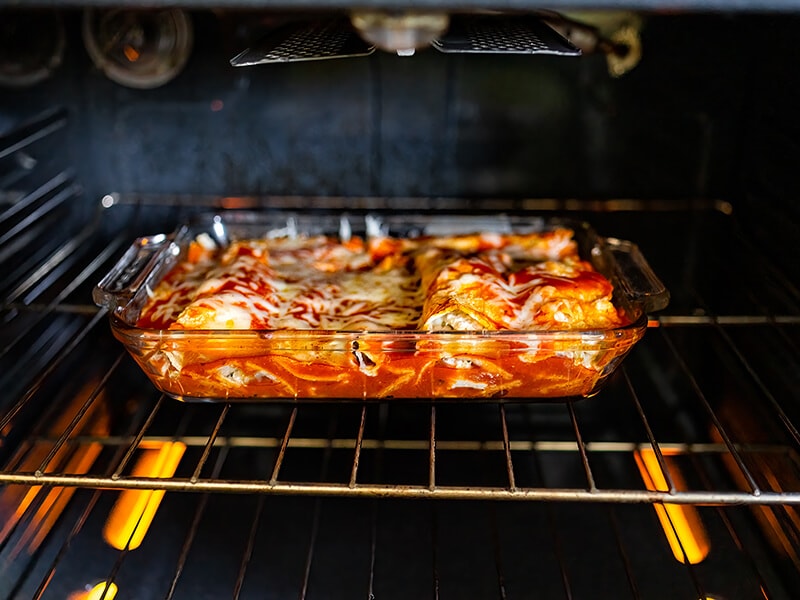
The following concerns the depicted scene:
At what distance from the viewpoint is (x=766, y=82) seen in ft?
3.73

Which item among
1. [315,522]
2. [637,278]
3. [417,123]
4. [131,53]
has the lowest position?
[315,522]

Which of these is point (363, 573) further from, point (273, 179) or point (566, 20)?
point (566, 20)

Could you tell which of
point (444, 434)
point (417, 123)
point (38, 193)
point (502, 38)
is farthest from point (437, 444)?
point (38, 193)

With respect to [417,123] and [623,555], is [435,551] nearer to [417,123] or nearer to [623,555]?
[623,555]

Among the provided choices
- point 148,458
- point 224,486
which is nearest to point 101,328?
point 148,458

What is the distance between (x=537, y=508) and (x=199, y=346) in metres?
0.58

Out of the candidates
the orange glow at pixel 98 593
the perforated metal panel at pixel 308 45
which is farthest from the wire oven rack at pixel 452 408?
the perforated metal panel at pixel 308 45

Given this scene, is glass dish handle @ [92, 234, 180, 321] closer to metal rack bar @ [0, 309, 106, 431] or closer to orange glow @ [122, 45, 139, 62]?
metal rack bar @ [0, 309, 106, 431]

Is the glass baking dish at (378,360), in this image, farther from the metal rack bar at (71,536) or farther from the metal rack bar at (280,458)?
the metal rack bar at (71,536)

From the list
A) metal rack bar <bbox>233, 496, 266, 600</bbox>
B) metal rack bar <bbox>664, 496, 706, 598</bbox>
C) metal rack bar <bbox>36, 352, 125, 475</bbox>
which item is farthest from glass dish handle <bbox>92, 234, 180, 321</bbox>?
metal rack bar <bbox>664, 496, 706, 598</bbox>

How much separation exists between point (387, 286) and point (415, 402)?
0.84 ft

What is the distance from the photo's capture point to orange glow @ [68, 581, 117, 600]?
100 centimetres

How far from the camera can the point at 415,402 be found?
3.30ft

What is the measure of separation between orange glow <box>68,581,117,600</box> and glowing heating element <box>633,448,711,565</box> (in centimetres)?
76
